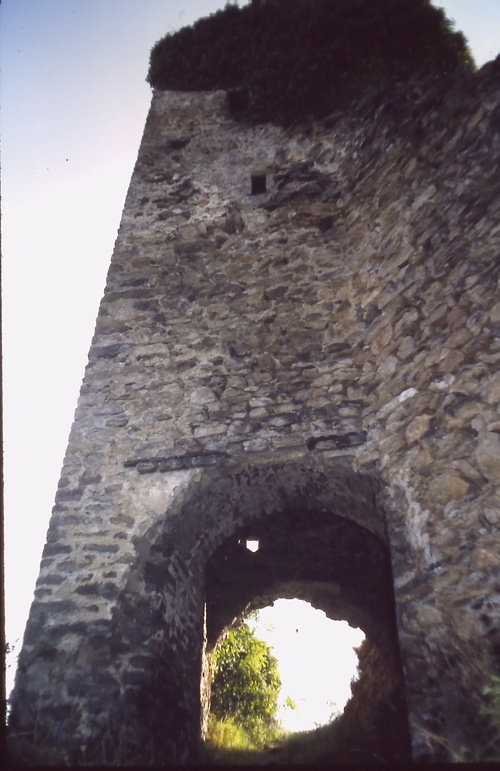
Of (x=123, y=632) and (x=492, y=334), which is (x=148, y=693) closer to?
(x=123, y=632)

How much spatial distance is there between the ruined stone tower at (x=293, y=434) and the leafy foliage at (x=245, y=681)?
1495 millimetres

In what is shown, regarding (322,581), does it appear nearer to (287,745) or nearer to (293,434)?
(287,745)

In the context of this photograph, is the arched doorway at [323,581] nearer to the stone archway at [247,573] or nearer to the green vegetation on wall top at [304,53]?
the stone archway at [247,573]

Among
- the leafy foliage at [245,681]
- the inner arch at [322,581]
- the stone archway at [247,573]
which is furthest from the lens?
the leafy foliage at [245,681]

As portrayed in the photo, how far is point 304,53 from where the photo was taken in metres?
6.20

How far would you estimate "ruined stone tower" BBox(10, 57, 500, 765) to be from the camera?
2.71 m

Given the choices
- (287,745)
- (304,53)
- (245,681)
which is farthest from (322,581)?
(304,53)

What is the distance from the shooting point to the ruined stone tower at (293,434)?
2.71 metres

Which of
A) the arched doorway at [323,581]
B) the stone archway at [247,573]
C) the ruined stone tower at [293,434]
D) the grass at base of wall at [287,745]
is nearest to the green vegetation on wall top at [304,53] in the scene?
the ruined stone tower at [293,434]

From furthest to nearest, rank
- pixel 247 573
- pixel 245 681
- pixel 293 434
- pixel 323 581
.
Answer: pixel 245 681 → pixel 323 581 → pixel 247 573 → pixel 293 434

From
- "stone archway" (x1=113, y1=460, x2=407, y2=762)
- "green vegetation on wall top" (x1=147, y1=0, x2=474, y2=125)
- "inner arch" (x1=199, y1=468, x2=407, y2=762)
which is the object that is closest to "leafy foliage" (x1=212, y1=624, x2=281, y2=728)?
"inner arch" (x1=199, y1=468, x2=407, y2=762)

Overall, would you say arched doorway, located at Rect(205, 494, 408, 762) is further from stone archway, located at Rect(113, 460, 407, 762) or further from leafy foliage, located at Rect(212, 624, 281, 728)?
leafy foliage, located at Rect(212, 624, 281, 728)

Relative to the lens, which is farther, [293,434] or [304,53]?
[304,53]

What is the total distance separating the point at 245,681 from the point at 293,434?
15.5ft
